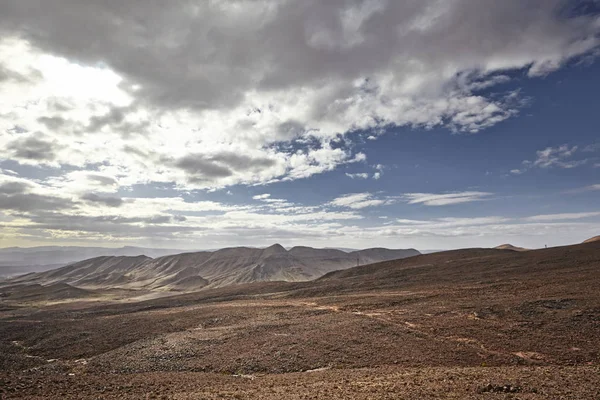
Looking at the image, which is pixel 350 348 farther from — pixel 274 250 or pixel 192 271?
pixel 274 250

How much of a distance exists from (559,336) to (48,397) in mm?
30882

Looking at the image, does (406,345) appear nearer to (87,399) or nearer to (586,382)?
(586,382)

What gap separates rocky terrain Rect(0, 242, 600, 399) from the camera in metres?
15.7

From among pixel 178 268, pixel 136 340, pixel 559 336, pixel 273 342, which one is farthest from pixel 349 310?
pixel 178 268

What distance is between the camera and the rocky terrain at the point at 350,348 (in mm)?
15734

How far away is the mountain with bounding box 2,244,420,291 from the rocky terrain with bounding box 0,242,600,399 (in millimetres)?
89784

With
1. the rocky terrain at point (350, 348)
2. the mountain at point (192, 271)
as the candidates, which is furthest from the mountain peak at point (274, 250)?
the rocky terrain at point (350, 348)

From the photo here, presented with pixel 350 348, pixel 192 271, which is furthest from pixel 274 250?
pixel 350 348

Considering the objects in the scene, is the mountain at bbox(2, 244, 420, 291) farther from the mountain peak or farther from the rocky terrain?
the rocky terrain

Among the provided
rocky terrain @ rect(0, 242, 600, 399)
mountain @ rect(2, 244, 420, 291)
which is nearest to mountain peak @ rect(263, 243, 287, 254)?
mountain @ rect(2, 244, 420, 291)

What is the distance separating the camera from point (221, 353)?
25266 mm

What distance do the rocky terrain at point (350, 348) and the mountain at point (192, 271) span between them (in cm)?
8978

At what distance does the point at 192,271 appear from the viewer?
→ 5851 inches

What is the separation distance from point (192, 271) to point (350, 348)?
13713 cm
